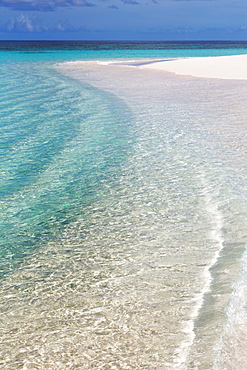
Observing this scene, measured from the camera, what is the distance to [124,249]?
12.4ft

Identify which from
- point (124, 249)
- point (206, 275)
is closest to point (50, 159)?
point (124, 249)

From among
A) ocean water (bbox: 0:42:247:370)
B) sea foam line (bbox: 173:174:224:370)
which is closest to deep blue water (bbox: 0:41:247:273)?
ocean water (bbox: 0:42:247:370)

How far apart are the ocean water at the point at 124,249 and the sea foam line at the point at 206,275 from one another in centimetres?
1

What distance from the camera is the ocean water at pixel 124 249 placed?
249 cm

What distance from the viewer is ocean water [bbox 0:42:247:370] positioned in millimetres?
2494

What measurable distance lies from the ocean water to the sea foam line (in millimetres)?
10

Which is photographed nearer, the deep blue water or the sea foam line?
the sea foam line

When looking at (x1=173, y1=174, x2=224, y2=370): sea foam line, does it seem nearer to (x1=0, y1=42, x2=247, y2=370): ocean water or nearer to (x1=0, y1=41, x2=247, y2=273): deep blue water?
(x1=0, y1=42, x2=247, y2=370): ocean water

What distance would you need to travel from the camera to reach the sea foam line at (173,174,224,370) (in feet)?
7.88

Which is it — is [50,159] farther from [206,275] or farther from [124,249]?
[206,275]

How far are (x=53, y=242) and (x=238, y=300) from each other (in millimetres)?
1838

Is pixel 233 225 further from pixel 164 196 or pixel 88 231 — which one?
pixel 88 231

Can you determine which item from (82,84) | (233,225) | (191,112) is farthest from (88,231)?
(82,84)

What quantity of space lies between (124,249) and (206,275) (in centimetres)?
82
